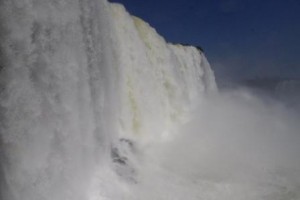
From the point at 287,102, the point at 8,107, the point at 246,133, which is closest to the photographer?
the point at 8,107

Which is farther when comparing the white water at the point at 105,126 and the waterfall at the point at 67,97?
the white water at the point at 105,126

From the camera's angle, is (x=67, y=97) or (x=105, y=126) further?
(x=105, y=126)

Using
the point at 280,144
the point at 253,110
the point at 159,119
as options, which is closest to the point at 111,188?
the point at 159,119

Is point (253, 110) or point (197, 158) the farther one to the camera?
point (253, 110)

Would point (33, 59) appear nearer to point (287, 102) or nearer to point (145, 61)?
point (145, 61)

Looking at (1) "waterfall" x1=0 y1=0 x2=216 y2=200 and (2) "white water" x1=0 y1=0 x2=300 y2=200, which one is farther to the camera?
(2) "white water" x1=0 y1=0 x2=300 y2=200

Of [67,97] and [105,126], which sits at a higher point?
[105,126]

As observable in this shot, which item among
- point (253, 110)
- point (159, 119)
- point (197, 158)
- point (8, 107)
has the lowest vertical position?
point (8, 107)

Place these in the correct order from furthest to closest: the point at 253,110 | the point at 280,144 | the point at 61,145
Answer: the point at 253,110 → the point at 280,144 → the point at 61,145
